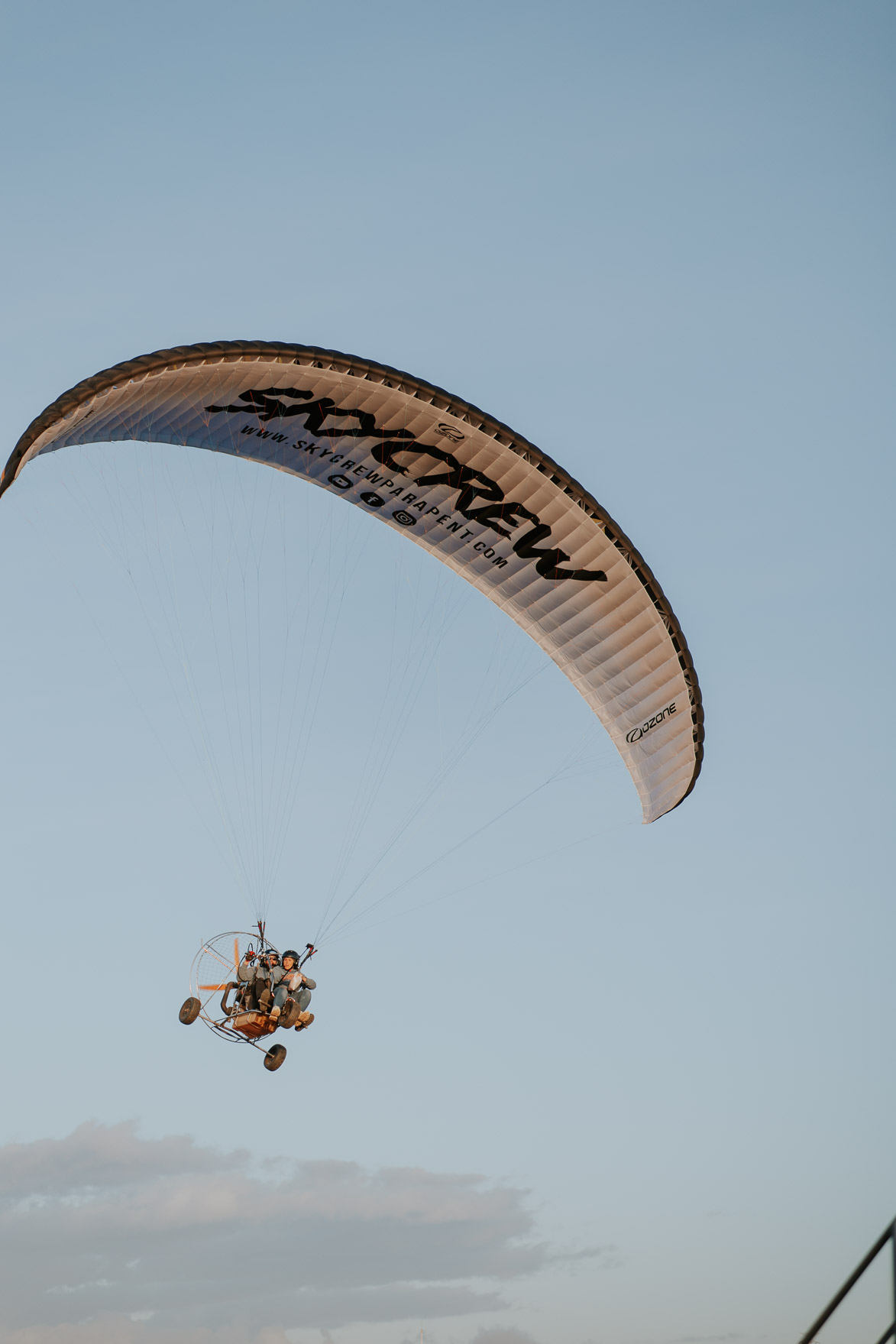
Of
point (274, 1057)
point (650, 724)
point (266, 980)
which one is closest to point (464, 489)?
point (650, 724)

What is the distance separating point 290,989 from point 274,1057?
1.13m

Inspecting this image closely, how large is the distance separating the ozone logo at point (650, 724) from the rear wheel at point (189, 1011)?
7.27 m

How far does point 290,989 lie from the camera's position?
58.5 feet

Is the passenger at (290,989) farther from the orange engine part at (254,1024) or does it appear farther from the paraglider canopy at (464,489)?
the paraglider canopy at (464,489)

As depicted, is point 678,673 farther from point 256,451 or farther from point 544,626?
point 256,451

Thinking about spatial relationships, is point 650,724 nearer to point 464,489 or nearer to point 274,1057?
point 464,489

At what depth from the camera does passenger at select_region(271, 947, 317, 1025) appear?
17.7 metres

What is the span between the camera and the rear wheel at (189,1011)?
1766cm

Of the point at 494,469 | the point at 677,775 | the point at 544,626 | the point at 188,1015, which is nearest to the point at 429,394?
the point at 494,469

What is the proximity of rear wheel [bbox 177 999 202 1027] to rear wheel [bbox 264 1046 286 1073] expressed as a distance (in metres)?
1.16

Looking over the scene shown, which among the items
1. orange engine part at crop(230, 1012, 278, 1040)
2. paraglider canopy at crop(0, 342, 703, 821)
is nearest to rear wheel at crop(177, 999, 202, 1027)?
orange engine part at crop(230, 1012, 278, 1040)

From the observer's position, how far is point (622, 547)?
19250 millimetres

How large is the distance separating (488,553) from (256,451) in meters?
3.48

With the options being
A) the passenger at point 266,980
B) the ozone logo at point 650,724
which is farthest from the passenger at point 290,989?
the ozone logo at point 650,724
